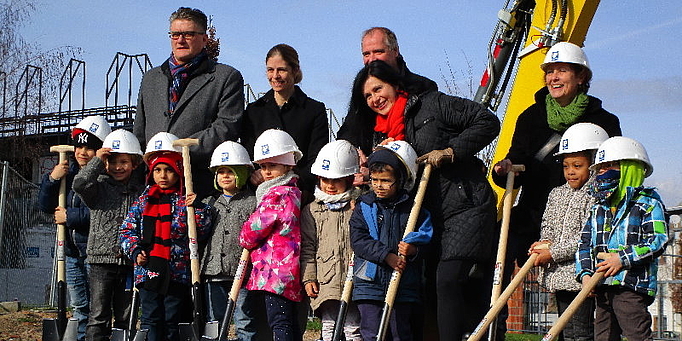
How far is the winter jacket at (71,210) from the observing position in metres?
7.89

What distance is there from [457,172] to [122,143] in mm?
2740

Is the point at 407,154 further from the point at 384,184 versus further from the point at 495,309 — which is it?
the point at 495,309

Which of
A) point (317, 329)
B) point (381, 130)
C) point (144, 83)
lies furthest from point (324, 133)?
point (317, 329)

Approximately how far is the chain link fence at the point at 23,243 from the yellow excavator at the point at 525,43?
740cm

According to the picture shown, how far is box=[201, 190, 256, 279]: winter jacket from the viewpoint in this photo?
7.23 m

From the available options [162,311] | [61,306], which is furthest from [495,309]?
[61,306]

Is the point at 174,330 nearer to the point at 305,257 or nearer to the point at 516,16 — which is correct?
the point at 305,257

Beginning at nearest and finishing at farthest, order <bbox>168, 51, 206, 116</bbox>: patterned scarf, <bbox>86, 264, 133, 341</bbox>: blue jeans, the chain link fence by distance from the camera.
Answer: <bbox>86, 264, 133, 341</bbox>: blue jeans < <bbox>168, 51, 206, 116</bbox>: patterned scarf < the chain link fence

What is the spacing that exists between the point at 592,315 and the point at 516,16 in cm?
605

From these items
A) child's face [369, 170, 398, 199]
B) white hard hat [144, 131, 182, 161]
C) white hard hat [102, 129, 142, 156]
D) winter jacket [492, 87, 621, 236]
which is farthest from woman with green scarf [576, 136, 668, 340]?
white hard hat [102, 129, 142, 156]

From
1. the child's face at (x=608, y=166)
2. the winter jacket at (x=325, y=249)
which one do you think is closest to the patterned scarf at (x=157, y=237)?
the winter jacket at (x=325, y=249)

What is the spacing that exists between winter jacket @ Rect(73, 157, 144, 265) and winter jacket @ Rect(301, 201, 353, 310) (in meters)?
1.62

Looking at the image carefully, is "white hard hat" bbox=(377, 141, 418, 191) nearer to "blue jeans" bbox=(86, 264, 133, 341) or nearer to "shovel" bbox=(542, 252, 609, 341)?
"shovel" bbox=(542, 252, 609, 341)

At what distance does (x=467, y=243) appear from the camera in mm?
6207
